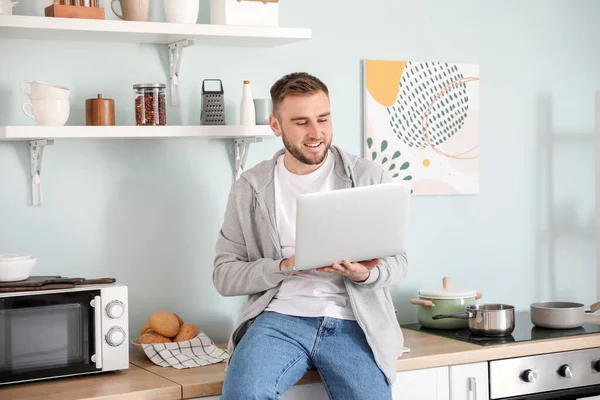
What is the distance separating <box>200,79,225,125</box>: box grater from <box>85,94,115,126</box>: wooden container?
11.4 inches

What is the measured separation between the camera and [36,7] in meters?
2.64

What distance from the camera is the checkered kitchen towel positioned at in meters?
2.52

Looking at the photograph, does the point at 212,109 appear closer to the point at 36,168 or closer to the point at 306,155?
the point at 306,155

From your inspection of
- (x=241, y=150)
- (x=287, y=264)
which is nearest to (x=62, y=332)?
(x=287, y=264)

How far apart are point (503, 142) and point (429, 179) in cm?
38

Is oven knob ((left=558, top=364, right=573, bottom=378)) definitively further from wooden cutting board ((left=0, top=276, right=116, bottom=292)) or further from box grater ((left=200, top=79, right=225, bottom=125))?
wooden cutting board ((left=0, top=276, right=116, bottom=292))

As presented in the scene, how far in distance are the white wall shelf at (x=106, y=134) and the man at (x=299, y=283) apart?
0.21 m

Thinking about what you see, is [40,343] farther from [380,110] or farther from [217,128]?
[380,110]

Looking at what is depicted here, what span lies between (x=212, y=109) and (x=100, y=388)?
929 millimetres

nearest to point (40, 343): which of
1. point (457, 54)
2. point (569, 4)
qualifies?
point (457, 54)

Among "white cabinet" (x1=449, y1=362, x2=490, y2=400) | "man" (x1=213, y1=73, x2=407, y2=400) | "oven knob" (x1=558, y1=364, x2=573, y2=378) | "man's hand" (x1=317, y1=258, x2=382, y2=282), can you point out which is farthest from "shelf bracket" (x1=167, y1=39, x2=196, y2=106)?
"oven knob" (x1=558, y1=364, x2=573, y2=378)

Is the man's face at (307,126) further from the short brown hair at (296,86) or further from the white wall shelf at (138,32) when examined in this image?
the white wall shelf at (138,32)

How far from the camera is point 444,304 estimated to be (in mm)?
2992

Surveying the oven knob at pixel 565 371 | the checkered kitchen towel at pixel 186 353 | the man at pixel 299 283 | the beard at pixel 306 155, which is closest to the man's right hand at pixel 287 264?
the man at pixel 299 283
